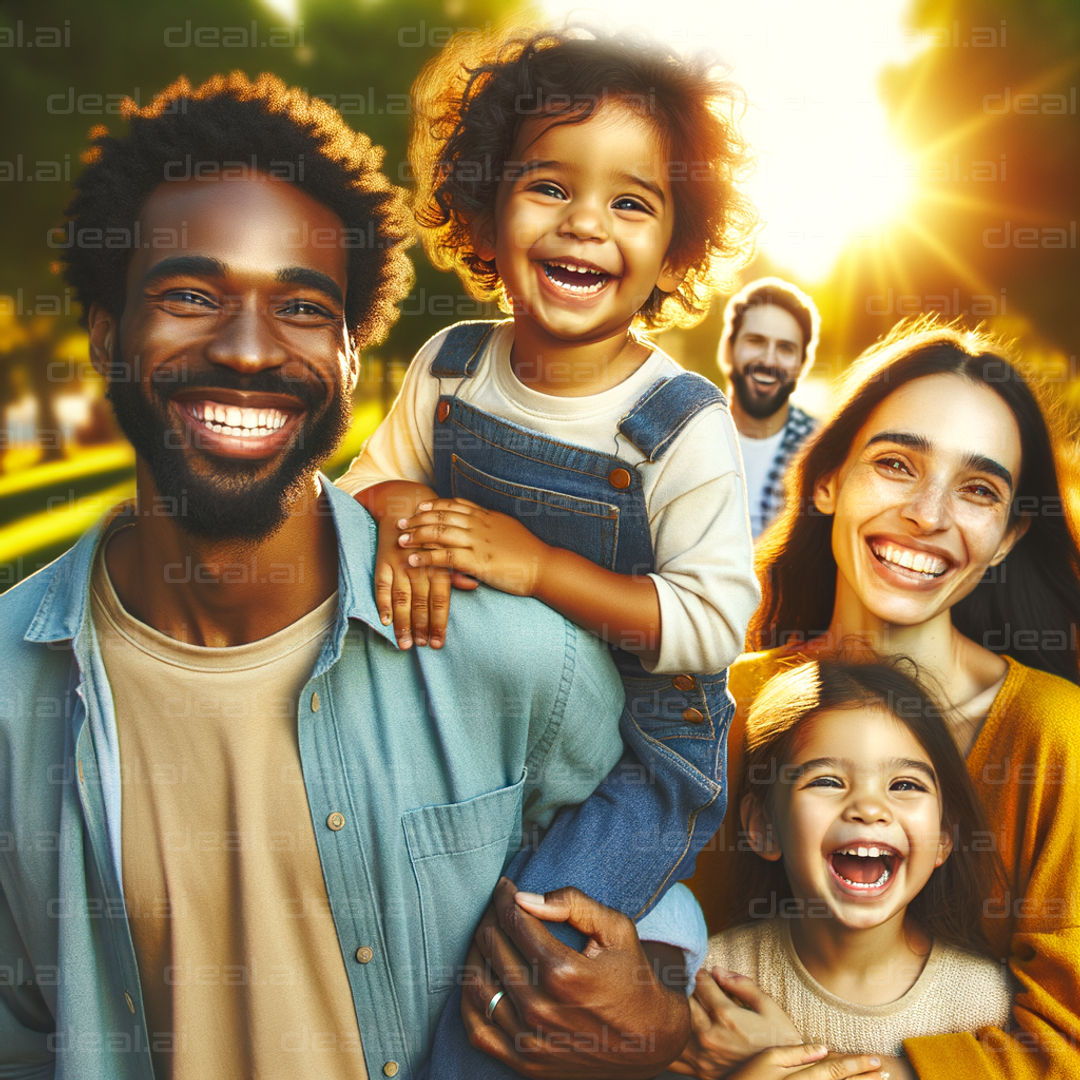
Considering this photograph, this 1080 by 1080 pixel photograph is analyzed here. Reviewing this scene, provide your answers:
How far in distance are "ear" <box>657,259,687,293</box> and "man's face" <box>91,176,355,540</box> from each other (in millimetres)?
809

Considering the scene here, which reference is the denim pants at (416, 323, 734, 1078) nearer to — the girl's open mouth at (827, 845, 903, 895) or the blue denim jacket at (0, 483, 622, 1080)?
the blue denim jacket at (0, 483, 622, 1080)

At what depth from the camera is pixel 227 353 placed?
1.59 m

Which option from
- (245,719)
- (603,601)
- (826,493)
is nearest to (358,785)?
(245,719)

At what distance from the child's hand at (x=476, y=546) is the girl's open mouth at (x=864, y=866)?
0.92 m

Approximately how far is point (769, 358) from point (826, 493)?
3.79ft

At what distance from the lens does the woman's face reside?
7.08 ft

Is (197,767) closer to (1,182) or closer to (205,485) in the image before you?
(205,485)

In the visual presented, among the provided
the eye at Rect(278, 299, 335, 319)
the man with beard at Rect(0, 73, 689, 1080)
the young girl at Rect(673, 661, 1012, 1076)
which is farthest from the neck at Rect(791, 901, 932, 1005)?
the eye at Rect(278, 299, 335, 319)

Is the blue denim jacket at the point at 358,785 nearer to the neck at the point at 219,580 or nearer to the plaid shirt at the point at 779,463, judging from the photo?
the neck at the point at 219,580

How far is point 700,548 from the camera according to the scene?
1.85 meters

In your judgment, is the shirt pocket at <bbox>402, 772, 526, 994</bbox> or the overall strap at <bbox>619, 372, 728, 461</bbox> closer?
the shirt pocket at <bbox>402, 772, 526, 994</bbox>

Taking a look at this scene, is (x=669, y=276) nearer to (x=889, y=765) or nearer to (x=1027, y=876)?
(x=889, y=765)

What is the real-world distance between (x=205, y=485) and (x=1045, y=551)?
78.8 inches

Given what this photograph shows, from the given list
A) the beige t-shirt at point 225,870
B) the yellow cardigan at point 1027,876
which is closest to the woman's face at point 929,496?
the yellow cardigan at point 1027,876
